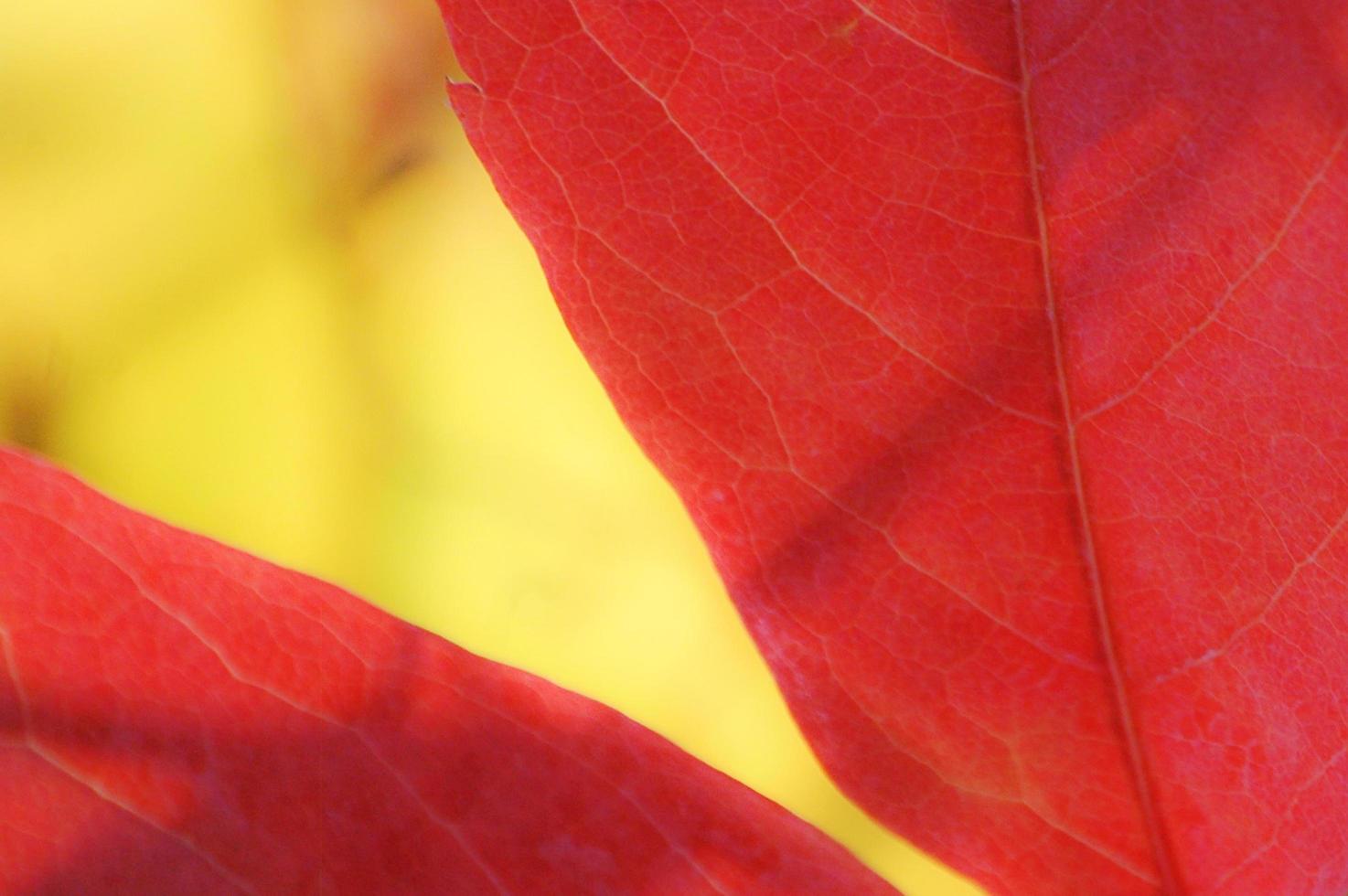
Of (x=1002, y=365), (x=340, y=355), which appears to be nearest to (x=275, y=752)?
(x=1002, y=365)

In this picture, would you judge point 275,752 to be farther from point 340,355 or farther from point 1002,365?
point 340,355

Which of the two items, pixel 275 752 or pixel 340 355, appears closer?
pixel 275 752

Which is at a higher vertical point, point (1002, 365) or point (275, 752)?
point (1002, 365)

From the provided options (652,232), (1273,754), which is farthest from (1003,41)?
(1273,754)

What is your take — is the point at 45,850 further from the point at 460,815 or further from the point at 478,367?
the point at 478,367

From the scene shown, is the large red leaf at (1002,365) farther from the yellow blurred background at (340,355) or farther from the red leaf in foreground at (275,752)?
the yellow blurred background at (340,355)

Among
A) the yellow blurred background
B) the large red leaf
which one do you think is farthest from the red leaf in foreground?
the yellow blurred background

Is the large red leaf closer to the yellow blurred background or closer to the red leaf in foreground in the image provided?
the red leaf in foreground
